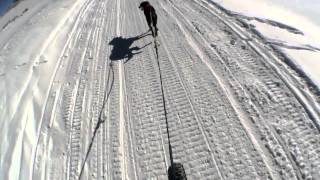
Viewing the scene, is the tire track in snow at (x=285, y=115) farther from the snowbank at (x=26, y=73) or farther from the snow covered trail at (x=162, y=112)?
the snowbank at (x=26, y=73)

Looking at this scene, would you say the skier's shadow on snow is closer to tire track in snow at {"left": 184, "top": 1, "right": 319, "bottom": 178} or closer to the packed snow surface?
tire track in snow at {"left": 184, "top": 1, "right": 319, "bottom": 178}

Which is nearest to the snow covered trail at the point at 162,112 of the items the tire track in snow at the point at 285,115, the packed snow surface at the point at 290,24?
the tire track in snow at the point at 285,115

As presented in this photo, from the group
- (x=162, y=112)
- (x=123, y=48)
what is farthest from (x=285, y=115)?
(x=123, y=48)

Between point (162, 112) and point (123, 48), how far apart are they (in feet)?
12.9

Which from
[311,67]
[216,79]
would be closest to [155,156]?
[216,79]

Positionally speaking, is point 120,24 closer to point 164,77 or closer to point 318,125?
point 164,77

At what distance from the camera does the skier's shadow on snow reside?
1144 cm

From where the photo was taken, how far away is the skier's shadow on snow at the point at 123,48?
1144 cm

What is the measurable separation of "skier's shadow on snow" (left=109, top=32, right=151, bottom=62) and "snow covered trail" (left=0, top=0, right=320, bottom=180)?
0.11ft

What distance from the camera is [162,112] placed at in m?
8.59

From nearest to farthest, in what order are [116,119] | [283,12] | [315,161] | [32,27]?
1. [315,161]
2. [116,119]
3. [283,12]
4. [32,27]

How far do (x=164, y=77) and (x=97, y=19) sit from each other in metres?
5.86

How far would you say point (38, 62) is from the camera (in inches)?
471

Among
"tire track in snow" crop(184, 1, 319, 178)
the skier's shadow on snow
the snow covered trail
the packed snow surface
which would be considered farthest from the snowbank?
the packed snow surface
